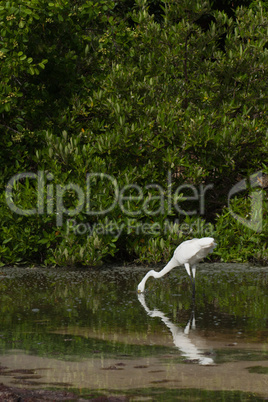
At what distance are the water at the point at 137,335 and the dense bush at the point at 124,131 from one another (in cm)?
116

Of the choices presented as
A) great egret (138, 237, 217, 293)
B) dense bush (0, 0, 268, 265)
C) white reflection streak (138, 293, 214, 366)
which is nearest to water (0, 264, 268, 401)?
white reflection streak (138, 293, 214, 366)

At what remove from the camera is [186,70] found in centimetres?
1218

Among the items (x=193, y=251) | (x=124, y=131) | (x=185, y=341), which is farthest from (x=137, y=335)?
(x=124, y=131)

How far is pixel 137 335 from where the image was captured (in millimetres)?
5879

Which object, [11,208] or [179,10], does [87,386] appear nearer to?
[11,208]

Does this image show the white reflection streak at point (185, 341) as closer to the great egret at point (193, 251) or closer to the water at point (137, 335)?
the water at point (137, 335)

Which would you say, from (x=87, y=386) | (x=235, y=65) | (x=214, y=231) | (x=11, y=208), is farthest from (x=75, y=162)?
(x=87, y=386)

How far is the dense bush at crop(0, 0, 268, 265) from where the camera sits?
10.5m

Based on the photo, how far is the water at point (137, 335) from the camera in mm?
4305


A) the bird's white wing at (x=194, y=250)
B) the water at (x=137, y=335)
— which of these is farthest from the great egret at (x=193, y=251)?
the water at (x=137, y=335)

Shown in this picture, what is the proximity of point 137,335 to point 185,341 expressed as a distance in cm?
48

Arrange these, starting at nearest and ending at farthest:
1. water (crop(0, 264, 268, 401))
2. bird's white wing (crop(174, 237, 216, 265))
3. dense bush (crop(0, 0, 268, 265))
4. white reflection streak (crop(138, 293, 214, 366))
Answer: water (crop(0, 264, 268, 401)) < white reflection streak (crop(138, 293, 214, 366)) < bird's white wing (crop(174, 237, 216, 265)) < dense bush (crop(0, 0, 268, 265))

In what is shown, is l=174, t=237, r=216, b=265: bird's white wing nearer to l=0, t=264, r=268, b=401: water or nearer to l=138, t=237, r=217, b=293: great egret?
l=138, t=237, r=217, b=293: great egret

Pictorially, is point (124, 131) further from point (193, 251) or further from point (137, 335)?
point (137, 335)
